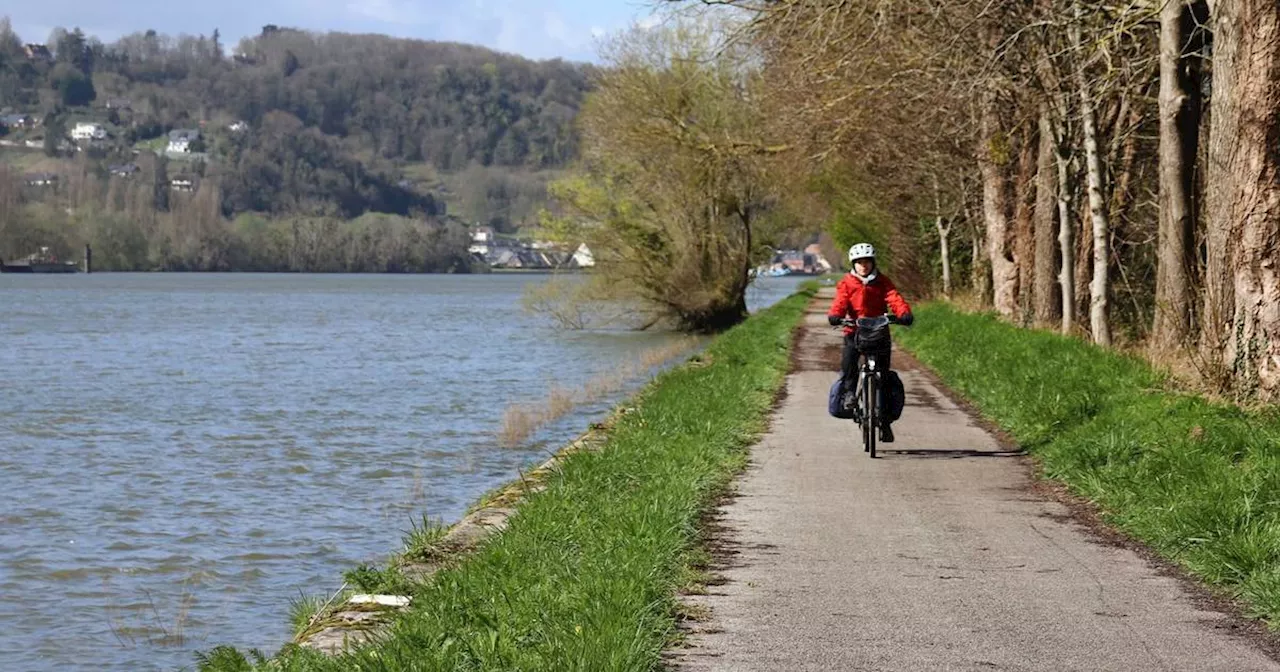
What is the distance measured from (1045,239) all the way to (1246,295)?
12896 millimetres

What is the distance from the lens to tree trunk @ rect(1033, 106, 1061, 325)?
26.9 meters

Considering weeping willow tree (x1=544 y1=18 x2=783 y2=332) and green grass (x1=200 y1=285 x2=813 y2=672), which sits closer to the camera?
green grass (x1=200 y1=285 x2=813 y2=672)

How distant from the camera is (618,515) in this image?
1048 cm

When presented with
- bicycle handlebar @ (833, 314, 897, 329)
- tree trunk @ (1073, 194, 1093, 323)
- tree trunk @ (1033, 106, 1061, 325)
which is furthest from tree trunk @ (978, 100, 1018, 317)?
bicycle handlebar @ (833, 314, 897, 329)

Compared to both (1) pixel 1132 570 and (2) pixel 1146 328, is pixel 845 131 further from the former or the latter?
(1) pixel 1132 570

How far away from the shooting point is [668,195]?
165ft

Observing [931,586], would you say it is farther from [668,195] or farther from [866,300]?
[668,195]

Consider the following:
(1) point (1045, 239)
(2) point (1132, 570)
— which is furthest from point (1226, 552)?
(1) point (1045, 239)

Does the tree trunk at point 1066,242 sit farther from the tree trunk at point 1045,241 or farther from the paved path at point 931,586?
the paved path at point 931,586

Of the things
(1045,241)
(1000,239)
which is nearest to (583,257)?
(1000,239)

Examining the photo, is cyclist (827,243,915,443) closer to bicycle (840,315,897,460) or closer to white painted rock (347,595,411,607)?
bicycle (840,315,897,460)

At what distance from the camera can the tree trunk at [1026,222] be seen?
100 feet

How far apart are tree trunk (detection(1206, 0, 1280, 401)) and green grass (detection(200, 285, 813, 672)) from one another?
4.25m

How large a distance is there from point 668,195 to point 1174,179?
32.7m
